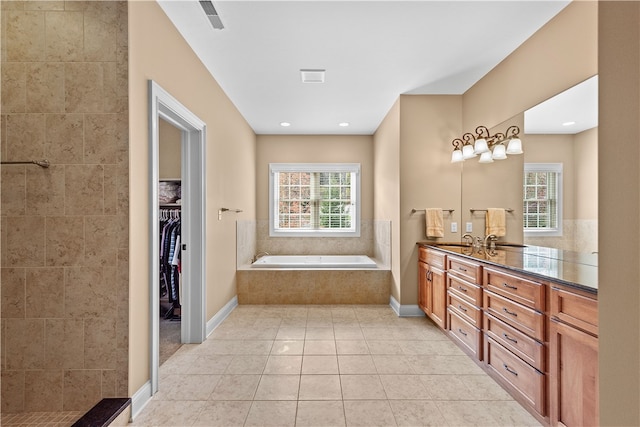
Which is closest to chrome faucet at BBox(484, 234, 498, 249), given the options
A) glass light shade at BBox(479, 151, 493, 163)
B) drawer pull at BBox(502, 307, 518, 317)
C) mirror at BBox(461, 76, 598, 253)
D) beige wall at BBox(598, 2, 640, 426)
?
mirror at BBox(461, 76, 598, 253)

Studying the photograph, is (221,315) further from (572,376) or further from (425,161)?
(572,376)

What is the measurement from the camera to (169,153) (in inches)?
154

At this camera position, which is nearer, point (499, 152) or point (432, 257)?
point (499, 152)

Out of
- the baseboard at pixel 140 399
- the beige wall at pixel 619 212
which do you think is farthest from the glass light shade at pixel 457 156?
the baseboard at pixel 140 399

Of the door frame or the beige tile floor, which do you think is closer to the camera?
the beige tile floor

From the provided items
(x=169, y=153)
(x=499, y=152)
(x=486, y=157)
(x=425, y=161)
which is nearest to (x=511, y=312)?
(x=499, y=152)

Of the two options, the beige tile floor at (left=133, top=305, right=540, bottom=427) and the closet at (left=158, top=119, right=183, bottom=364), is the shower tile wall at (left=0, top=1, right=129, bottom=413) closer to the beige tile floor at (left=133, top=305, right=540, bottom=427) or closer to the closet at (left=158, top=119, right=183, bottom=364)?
the beige tile floor at (left=133, top=305, right=540, bottom=427)

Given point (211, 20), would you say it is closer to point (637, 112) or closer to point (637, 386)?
point (637, 112)

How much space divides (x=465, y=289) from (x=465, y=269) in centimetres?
17

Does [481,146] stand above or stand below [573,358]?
above

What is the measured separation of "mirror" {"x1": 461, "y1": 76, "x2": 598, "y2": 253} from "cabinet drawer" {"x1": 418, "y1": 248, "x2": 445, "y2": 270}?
63 cm

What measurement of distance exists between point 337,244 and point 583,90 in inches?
154

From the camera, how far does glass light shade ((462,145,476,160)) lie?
11.5 ft

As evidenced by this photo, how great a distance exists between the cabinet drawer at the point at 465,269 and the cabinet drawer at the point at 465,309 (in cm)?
21
